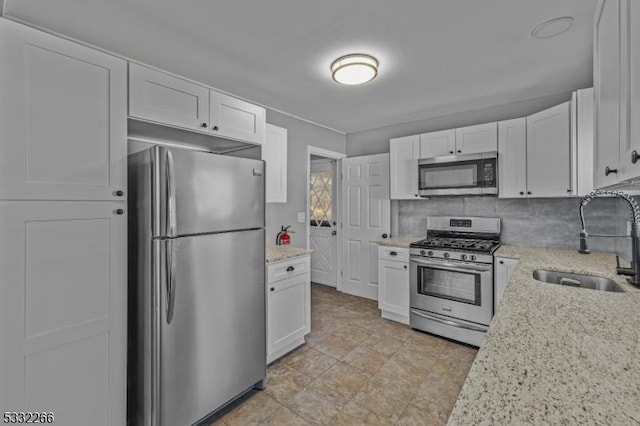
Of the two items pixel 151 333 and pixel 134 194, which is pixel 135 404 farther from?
pixel 134 194

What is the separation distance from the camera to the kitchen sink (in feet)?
5.43

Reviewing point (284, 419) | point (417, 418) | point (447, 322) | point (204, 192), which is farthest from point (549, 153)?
point (284, 419)

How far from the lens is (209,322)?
181 centimetres

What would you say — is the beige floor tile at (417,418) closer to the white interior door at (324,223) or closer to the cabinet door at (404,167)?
the cabinet door at (404,167)

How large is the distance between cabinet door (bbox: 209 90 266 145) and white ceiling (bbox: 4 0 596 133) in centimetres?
39

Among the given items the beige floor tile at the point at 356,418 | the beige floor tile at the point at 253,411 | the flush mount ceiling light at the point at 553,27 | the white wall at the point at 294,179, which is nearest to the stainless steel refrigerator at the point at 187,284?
the beige floor tile at the point at 253,411

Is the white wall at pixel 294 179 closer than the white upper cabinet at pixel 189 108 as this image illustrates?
No

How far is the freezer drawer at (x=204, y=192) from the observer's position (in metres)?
1.60

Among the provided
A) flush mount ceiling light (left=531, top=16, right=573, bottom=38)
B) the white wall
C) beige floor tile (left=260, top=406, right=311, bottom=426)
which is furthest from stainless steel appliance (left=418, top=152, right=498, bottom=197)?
beige floor tile (left=260, top=406, right=311, bottom=426)

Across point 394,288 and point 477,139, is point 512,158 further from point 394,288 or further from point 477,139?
point 394,288

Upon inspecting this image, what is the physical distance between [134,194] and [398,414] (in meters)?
2.22

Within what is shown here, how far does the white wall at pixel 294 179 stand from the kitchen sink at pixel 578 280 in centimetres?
252

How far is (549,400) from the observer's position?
0.61 metres

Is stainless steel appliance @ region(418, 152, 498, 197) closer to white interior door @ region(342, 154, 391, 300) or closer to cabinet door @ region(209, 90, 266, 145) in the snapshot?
white interior door @ region(342, 154, 391, 300)
